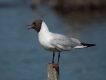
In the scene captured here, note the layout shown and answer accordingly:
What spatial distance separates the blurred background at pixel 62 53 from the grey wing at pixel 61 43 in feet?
16.8

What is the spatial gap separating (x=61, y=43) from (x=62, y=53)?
789 cm

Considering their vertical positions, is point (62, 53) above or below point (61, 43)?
above

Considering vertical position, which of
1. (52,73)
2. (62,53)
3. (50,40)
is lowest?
(52,73)

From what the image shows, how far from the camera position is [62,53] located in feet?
44.7

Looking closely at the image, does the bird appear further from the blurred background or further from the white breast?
the blurred background

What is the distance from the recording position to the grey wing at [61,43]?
18.4 feet

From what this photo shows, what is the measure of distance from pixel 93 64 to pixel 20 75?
2298 mm

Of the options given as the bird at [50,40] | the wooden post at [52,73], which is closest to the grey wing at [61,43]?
the bird at [50,40]

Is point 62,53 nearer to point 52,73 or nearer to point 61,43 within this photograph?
point 61,43

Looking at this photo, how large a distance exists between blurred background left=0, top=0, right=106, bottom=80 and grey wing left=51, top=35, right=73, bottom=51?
5.12 m

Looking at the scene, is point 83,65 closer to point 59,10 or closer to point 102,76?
point 102,76

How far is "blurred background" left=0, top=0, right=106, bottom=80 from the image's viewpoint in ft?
38.7

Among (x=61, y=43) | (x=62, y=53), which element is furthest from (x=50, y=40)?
(x=62, y=53)

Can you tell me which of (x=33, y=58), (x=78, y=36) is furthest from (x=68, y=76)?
(x=78, y=36)
